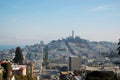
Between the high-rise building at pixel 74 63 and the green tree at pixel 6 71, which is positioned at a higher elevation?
the green tree at pixel 6 71

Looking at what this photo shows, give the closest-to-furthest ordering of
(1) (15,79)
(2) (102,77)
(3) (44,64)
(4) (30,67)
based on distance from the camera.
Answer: (1) (15,79) < (2) (102,77) < (4) (30,67) < (3) (44,64)

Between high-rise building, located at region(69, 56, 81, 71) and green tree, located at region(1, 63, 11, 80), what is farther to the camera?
high-rise building, located at region(69, 56, 81, 71)

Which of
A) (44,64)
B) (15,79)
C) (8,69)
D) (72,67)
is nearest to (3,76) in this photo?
(8,69)

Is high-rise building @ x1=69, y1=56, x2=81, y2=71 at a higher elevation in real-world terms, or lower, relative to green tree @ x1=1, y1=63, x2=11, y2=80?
lower

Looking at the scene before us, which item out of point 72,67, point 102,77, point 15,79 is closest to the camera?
point 15,79

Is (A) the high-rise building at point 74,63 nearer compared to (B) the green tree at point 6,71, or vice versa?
(B) the green tree at point 6,71

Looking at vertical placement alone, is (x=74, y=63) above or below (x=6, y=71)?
below

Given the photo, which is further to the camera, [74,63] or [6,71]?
[74,63]

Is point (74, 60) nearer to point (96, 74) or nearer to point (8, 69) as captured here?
point (96, 74)

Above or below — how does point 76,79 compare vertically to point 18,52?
below

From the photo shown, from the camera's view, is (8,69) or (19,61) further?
(19,61)
